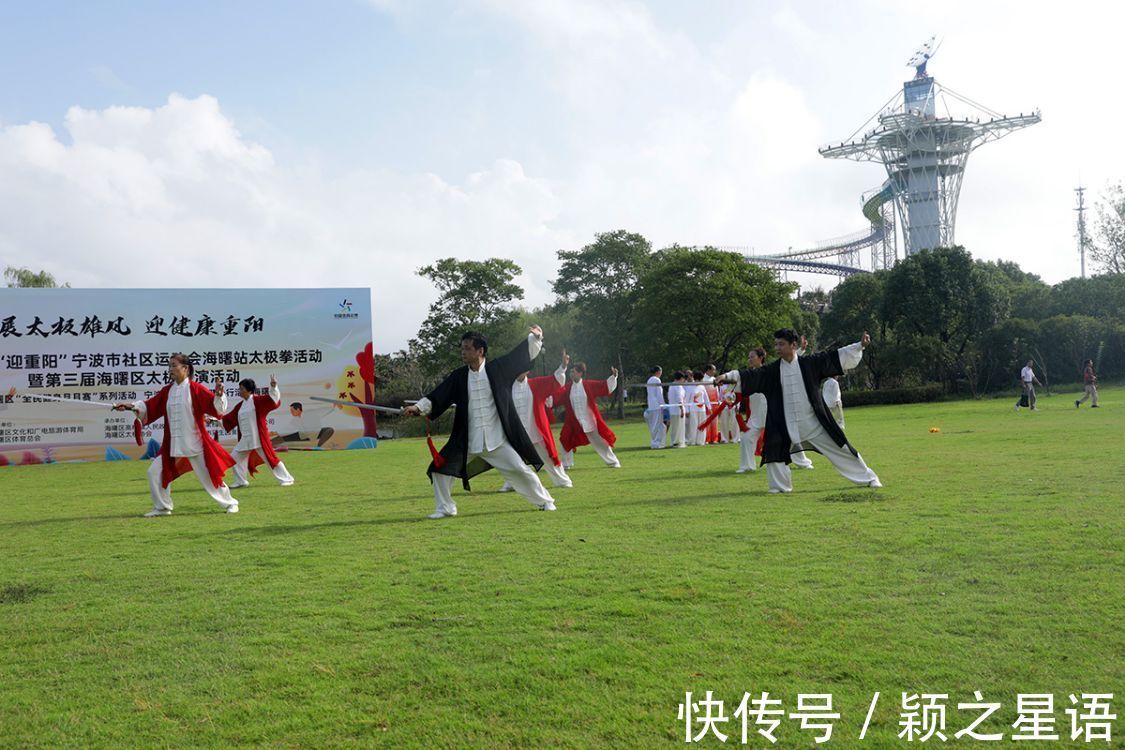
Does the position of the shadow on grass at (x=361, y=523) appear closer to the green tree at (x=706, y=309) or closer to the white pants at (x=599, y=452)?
A: the white pants at (x=599, y=452)

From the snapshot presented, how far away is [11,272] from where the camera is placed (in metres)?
37.1

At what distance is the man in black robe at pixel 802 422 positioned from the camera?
9.05 m

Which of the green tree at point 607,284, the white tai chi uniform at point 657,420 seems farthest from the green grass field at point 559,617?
the green tree at point 607,284

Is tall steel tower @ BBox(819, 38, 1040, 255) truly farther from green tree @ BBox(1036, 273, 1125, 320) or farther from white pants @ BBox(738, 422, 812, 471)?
white pants @ BBox(738, 422, 812, 471)

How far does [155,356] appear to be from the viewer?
21.5m

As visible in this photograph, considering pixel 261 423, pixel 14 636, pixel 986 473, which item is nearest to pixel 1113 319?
pixel 986 473

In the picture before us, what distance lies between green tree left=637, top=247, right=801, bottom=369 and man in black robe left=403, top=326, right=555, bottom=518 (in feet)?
85.3

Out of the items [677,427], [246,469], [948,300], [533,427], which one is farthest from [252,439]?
[948,300]

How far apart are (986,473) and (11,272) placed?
38527 mm

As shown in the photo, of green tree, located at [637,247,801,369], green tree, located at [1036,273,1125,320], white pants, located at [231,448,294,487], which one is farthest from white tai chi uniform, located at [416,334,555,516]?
green tree, located at [1036,273,1125,320]

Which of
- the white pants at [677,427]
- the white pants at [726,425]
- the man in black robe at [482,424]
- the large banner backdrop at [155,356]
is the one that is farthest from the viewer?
the large banner backdrop at [155,356]

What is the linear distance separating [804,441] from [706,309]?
83.4ft

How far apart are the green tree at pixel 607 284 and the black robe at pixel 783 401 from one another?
28862 millimetres

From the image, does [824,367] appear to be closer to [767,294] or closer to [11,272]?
[767,294]
